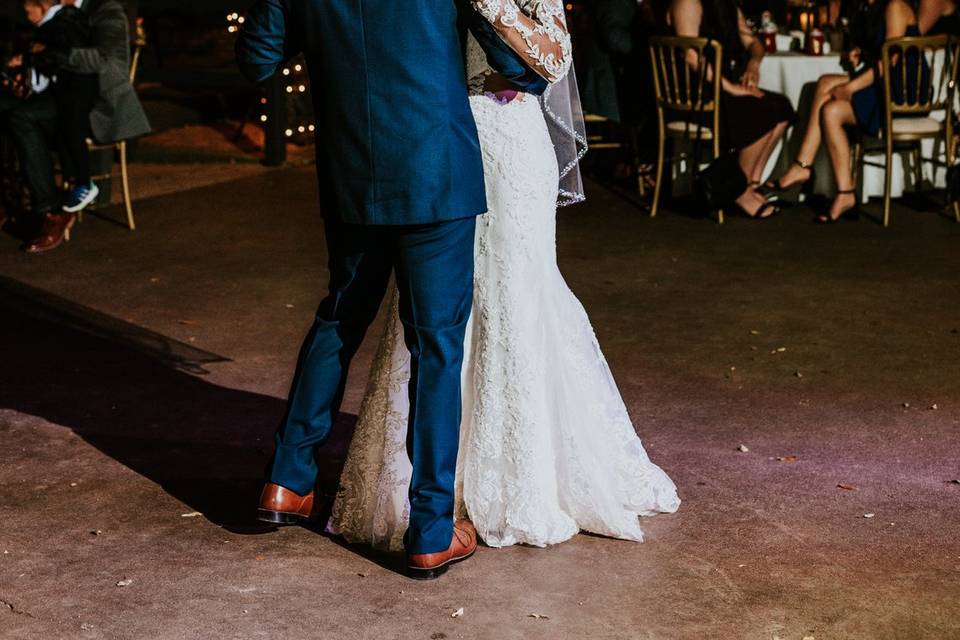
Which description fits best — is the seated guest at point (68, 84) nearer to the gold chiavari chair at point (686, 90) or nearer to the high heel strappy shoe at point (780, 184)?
the gold chiavari chair at point (686, 90)

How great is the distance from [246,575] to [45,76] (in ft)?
17.8

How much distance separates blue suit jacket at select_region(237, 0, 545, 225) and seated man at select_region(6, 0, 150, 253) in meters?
5.01

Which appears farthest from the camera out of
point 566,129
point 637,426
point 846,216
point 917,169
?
point 917,169

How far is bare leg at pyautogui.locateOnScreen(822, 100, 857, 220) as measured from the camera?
8.53 metres

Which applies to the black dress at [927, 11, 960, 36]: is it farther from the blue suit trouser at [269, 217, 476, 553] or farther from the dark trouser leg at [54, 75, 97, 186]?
the blue suit trouser at [269, 217, 476, 553]

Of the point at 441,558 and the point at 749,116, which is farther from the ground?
the point at 749,116

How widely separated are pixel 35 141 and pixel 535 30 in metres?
5.58

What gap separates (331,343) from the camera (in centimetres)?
359

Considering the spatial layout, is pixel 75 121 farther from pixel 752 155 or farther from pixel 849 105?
pixel 849 105

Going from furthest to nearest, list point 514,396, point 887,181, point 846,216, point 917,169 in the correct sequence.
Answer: point 917,169
point 846,216
point 887,181
point 514,396

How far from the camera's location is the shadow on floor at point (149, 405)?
169 inches

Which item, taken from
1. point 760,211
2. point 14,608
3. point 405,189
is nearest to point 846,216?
point 760,211

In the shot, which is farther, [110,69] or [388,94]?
[110,69]

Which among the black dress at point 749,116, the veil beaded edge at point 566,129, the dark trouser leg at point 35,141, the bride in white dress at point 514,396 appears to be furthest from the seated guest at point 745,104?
the bride in white dress at point 514,396
